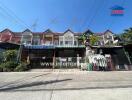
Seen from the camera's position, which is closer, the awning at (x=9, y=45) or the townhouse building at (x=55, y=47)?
the townhouse building at (x=55, y=47)

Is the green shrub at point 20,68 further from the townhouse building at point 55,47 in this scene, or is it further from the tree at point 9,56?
the townhouse building at point 55,47

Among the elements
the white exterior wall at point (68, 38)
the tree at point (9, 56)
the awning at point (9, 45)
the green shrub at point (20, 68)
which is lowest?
the green shrub at point (20, 68)

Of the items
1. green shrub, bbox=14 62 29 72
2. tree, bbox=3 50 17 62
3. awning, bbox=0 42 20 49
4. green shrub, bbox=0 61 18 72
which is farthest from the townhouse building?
green shrub, bbox=0 61 18 72

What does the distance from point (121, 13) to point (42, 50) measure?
12208mm

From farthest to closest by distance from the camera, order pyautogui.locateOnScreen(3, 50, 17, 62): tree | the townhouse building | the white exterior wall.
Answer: the white exterior wall, the townhouse building, pyautogui.locateOnScreen(3, 50, 17, 62): tree

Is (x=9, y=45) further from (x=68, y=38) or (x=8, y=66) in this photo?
(x=68, y=38)

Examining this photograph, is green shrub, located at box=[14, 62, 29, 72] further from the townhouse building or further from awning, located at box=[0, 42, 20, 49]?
awning, located at box=[0, 42, 20, 49]

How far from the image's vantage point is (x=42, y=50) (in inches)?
924

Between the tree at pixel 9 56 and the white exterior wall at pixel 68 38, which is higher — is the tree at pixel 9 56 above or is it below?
below

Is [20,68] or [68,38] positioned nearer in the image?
[20,68]

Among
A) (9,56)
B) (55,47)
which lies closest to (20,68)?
(9,56)

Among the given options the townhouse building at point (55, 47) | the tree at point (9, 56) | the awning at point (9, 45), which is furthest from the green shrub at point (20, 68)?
the awning at point (9, 45)

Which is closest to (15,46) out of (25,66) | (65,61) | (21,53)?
(21,53)

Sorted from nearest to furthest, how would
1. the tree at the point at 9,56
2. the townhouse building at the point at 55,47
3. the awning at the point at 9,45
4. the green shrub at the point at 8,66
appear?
the green shrub at the point at 8,66, the tree at the point at 9,56, the townhouse building at the point at 55,47, the awning at the point at 9,45
